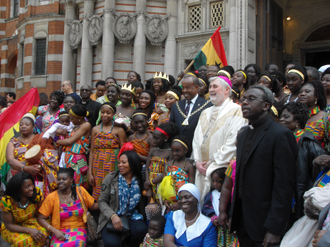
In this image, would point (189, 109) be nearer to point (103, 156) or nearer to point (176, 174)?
point (176, 174)

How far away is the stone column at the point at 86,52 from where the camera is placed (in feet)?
48.2

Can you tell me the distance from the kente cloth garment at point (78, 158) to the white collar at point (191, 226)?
7.96 ft

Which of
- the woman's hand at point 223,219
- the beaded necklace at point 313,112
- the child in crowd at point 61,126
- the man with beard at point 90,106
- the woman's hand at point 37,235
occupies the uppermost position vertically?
the man with beard at point 90,106

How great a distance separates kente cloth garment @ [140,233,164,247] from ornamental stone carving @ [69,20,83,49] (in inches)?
498

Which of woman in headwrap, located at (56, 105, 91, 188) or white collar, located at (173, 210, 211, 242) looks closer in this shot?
white collar, located at (173, 210, 211, 242)

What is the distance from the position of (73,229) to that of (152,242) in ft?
4.26

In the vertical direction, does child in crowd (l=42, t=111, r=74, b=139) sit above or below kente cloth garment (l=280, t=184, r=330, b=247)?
above

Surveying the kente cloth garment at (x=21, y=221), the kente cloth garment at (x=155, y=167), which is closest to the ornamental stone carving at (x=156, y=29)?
the kente cloth garment at (x=155, y=167)

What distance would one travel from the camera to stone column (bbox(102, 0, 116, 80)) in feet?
45.5

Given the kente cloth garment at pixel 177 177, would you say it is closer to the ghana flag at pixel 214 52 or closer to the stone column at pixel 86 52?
A: the ghana flag at pixel 214 52

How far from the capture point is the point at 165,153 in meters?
5.22

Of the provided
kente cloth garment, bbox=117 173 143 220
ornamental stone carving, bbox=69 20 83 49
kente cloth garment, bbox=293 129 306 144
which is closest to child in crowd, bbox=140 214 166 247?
kente cloth garment, bbox=117 173 143 220

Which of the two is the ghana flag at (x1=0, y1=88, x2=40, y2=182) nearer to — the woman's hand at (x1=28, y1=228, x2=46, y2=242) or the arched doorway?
the woman's hand at (x1=28, y1=228, x2=46, y2=242)

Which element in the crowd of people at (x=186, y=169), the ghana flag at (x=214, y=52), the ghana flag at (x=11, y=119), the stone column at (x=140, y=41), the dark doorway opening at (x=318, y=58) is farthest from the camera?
the dark doorway opening at (x=318, y=58)
